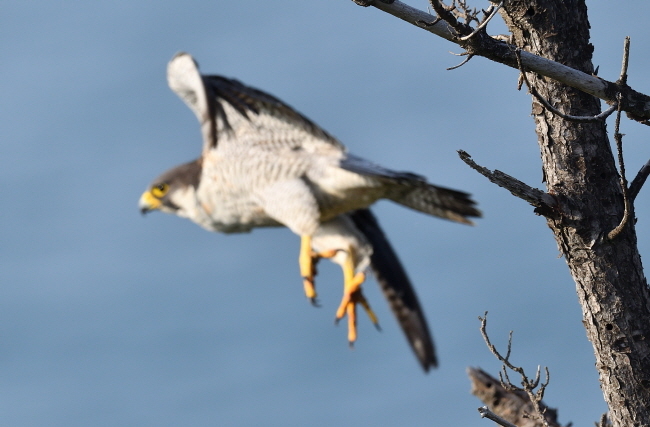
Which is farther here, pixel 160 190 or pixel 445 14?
pixel 160 190

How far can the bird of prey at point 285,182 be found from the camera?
920cm

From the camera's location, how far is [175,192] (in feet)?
35.2

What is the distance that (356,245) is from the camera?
10273mm

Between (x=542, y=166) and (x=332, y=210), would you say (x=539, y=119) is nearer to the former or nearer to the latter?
(x=542, y=166)

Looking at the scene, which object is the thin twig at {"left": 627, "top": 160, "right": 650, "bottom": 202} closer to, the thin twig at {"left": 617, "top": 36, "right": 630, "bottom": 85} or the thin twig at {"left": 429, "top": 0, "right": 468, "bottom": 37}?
the thin twig at {"left": 617, "top": 36, "right": 630, "bottom": 85}

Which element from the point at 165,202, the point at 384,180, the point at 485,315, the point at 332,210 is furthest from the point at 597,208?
the point at 165,202

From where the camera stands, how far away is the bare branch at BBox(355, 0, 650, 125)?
3.40m

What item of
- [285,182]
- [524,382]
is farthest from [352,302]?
[524,382]

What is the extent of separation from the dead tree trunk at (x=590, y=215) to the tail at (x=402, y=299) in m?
7.44

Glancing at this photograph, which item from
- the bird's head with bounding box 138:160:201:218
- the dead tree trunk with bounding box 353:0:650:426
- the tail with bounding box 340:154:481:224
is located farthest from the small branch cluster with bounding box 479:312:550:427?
the bird's head with bounding box 138:160:201:218

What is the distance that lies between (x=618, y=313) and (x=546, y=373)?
0.37 meters

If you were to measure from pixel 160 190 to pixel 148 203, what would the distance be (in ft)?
1.04

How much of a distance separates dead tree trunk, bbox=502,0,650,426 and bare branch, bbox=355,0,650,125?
216mm

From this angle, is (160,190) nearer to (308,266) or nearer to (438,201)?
(308,266)
